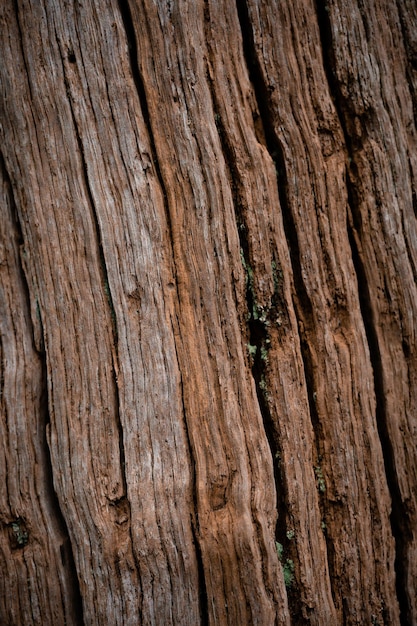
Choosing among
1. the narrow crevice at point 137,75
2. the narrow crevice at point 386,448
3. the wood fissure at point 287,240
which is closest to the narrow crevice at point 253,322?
the wood fissure at point 287,240

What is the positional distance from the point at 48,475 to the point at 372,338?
128 centimetres

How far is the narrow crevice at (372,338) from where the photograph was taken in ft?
5.20

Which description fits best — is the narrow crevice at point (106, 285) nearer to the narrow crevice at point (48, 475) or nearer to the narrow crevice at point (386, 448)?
the narrow crevice at point (48, 475)

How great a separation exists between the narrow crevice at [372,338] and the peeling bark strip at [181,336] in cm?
2

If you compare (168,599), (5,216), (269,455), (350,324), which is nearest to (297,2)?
(350,324)

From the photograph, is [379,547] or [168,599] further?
[379,547]

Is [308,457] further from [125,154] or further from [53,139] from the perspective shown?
[53,139]

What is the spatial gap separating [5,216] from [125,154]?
1.60 feet

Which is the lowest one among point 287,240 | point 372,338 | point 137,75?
point 372,338

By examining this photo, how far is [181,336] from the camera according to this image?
4.92ft

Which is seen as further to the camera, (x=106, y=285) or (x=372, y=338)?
(x=372, y=338)

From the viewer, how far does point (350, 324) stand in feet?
5.20

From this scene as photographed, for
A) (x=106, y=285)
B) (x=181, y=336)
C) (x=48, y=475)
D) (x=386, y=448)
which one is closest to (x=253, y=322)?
(x=181, y=336)

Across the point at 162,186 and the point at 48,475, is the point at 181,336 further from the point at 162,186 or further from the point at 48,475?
the point at 48,475
